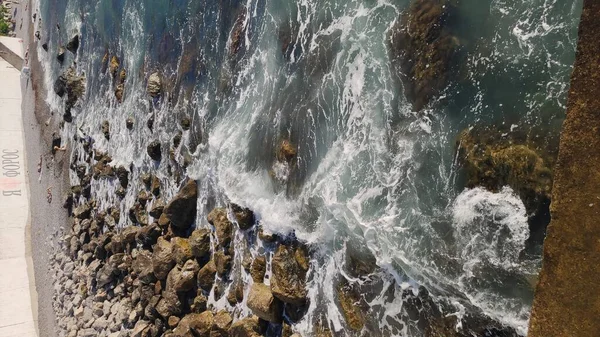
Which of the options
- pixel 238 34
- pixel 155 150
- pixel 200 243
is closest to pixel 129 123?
pixel 155 150

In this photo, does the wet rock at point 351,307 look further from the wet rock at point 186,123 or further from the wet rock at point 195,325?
the wet rock at point 186,123

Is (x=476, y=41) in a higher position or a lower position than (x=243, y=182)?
higher

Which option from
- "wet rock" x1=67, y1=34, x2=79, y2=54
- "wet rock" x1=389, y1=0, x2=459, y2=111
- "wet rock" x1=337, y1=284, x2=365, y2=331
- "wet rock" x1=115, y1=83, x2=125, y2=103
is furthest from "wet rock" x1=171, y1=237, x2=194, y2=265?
"wet rock" x1=67, y1=34, x2=79, y2=54

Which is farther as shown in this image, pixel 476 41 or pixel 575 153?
pixel 476 41

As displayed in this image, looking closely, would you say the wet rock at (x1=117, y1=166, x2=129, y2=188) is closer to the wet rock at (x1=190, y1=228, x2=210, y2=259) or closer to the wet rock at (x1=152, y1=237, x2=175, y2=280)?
the wet rock at (x1=152, y1=237, x2=175, y2=280)

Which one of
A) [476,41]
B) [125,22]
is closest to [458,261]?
[476,41]

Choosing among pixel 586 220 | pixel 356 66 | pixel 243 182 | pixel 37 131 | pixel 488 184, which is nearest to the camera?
pixel 586 220

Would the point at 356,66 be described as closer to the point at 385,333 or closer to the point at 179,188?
the point at 385,333
